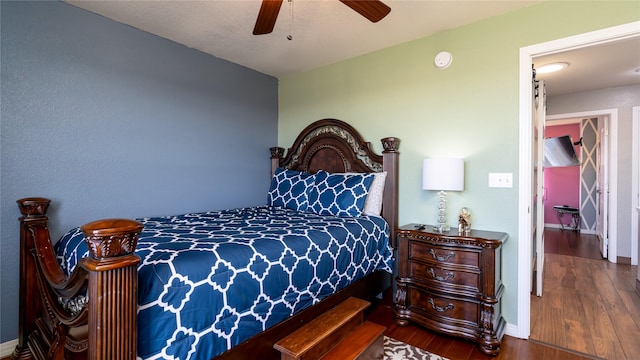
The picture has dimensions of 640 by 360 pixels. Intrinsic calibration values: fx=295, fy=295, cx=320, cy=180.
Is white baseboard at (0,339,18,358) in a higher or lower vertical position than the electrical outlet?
lower

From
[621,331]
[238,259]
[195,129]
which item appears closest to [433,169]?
[238,259]

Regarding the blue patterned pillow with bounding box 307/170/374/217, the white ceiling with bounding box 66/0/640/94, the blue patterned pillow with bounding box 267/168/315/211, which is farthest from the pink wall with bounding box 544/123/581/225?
the blue patterned pillow with bounding box 267/168/315/211

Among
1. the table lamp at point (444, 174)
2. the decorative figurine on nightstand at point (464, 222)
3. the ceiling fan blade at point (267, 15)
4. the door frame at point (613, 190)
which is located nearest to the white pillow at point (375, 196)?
the table lamp at point (444, 174)

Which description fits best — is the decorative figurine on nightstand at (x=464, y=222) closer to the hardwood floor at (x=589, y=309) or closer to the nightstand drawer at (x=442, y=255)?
the nightstand drawer at (x=442, y=255)

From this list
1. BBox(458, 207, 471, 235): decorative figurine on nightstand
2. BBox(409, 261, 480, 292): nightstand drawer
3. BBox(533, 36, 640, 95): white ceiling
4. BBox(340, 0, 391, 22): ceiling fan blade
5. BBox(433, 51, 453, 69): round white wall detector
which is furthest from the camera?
BBox(533, 36, 640, 95): white ceiling

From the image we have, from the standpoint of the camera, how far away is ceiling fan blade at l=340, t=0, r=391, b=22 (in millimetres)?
1643

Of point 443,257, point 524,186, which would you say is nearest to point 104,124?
point 443,257

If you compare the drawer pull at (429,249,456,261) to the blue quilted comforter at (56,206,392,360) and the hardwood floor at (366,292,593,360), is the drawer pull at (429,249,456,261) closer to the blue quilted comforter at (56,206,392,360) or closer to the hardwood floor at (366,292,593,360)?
the blue quilted comforter at (56,206,392,360)

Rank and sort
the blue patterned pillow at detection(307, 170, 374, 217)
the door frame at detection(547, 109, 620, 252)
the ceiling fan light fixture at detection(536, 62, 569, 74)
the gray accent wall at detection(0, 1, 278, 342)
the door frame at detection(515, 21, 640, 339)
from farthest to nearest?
the door frame at detection(547, 109, 620, 252), the ceiling fan light fixture at detection(536, 62, 569, 74), the blue patterned pillow at detection(307, 170, 374, 217), the door frame at detection(515, 21, 640, 339), the gray accent wall at detection(0, 1, 278, 342)

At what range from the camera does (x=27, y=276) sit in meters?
1.90

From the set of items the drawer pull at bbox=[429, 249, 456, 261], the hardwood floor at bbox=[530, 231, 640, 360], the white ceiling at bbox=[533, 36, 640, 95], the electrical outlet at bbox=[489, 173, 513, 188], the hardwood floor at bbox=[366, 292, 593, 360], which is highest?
the white ceiling at bbox=[533, 36, 640, 95]

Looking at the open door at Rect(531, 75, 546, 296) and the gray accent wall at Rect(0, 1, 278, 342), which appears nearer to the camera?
the gray accent wall at Rect(0, 1, 278, 342)

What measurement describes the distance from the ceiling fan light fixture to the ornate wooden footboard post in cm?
412

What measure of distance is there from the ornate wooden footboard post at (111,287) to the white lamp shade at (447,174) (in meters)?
2.06
